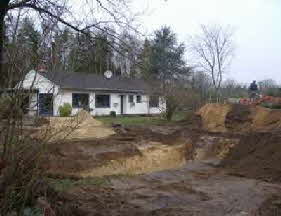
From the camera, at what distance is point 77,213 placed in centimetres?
694

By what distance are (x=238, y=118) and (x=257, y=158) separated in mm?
9395

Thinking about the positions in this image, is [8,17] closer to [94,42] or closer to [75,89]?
[94,42]

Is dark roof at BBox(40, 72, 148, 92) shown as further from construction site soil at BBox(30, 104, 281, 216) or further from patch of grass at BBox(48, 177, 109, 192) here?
patch of grass at BBox(48, 177, 109, 192)

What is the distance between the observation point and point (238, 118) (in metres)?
23.1

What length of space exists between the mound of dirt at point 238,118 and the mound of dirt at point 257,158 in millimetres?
5018

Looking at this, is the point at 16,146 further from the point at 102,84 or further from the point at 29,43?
the point at 102,84

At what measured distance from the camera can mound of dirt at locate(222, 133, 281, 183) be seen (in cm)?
1253

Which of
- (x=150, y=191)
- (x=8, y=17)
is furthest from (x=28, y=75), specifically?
(x=150, y=191)

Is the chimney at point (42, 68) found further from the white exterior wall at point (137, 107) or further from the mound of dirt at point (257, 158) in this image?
the white exterior wall at point (137, 107)

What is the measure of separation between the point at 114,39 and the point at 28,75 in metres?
2.97

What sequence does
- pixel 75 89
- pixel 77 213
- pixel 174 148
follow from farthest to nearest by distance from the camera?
pixel 75 89 < pixel 174 148 < pixel 77 213

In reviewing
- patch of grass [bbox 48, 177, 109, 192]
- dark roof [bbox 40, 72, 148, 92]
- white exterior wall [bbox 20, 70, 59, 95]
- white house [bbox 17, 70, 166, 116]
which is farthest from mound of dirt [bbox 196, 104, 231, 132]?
white exterior wall [bbox 20, 70, 59, 95]

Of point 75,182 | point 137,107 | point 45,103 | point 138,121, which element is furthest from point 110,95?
point 45,103

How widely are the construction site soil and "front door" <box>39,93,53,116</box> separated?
0.61 meters
